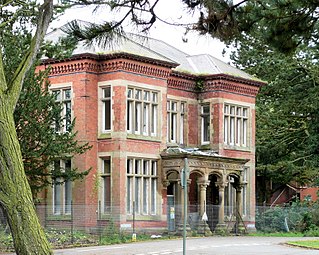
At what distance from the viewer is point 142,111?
38.1 meters

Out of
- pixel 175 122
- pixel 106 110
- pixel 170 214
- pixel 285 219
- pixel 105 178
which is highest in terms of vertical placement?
pixel 106 110

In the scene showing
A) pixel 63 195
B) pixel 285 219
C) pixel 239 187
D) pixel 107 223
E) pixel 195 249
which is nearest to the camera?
pixel 195 249

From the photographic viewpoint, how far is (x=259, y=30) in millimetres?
13984

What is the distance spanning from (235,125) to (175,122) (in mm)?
3642

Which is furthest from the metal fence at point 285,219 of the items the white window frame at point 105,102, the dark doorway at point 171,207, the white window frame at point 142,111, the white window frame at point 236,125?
the white window frame at point 105,102

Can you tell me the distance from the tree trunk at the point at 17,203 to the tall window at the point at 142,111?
75.5 feet

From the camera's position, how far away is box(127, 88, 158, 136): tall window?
3744 cm

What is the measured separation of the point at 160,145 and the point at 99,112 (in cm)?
348

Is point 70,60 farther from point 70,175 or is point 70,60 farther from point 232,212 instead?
point 232,212

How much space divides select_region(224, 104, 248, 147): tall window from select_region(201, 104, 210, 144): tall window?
0.91 metres

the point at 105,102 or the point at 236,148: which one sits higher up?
the point at 105,102

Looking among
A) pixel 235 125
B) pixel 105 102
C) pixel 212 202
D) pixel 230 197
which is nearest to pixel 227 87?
pixel 235 125

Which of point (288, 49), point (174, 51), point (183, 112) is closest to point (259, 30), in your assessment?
point (288, 49)

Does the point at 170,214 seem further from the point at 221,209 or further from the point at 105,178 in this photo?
the point at 105,178
